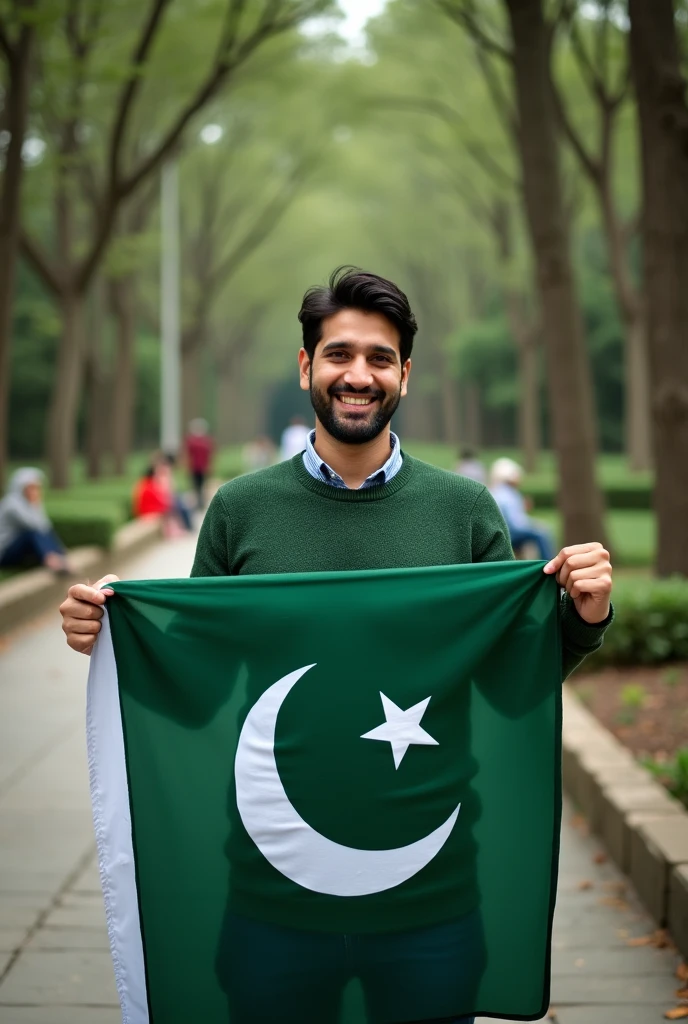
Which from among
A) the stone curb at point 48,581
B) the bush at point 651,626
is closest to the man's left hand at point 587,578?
the bush at point 651,626

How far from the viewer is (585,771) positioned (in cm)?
602

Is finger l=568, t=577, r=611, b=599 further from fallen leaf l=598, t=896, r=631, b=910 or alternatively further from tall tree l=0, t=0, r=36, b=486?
tall tree l=0, t=0, r=36, b=486

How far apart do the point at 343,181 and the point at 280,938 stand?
1522 inches

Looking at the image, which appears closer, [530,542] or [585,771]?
[585,771]

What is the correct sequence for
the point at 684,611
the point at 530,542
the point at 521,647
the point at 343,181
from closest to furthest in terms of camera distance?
the point at 521,647
the point at 684,611
the point at 530,542
the point at 343,181

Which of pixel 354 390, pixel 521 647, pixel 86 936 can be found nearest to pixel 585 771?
pixel 86 936

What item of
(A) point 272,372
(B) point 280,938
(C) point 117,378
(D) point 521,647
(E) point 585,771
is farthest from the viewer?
(A) point 272,372

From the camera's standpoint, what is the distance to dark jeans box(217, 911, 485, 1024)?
9.30 feet

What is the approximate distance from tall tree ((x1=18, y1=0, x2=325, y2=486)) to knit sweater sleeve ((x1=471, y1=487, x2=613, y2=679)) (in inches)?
487

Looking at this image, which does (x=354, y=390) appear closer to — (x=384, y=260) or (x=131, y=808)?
(x=131, y=808)

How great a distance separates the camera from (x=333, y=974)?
2865mm

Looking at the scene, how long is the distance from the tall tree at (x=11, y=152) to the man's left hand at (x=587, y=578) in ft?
41.2

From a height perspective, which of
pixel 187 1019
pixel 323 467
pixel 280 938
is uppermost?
pixel 323 467

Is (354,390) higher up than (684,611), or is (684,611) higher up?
(354,390)
